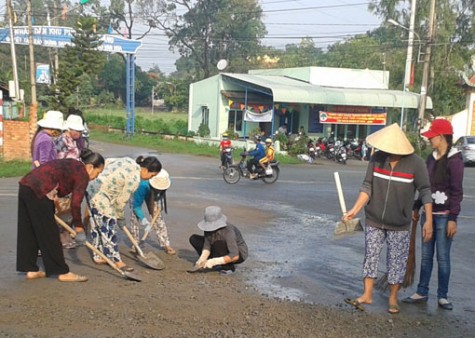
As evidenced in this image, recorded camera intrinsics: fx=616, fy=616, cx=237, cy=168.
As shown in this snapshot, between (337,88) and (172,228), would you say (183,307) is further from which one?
(337,88)

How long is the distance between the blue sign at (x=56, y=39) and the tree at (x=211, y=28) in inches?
1351

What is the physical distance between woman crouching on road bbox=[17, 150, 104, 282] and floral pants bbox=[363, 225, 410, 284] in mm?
2706

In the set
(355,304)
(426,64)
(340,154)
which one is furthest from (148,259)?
(426,64)

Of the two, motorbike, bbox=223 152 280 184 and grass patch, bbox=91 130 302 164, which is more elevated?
motorbike, bbox=223 152 280 184

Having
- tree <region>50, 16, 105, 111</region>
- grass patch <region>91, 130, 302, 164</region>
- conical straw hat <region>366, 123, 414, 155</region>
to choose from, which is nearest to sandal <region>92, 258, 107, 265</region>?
conical straw hat <region>366, 123, 414, 155</region>

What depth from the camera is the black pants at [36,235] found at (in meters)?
5.86

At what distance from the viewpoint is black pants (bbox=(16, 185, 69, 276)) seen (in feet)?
19.2

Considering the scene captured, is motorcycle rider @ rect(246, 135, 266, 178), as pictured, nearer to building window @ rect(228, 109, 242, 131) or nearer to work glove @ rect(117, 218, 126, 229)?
work glove @ rect(117, 218, 126, 229)

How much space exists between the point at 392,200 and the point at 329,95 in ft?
85.2

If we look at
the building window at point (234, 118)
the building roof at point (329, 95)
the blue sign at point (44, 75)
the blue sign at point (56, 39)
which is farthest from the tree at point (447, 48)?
the blue sign at point (44, 75)

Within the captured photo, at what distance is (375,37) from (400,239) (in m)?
72.8

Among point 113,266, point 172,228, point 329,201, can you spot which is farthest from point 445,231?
point 329,201

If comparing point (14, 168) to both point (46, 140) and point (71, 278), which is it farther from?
point (71, 278)

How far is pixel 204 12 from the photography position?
6688 cm
